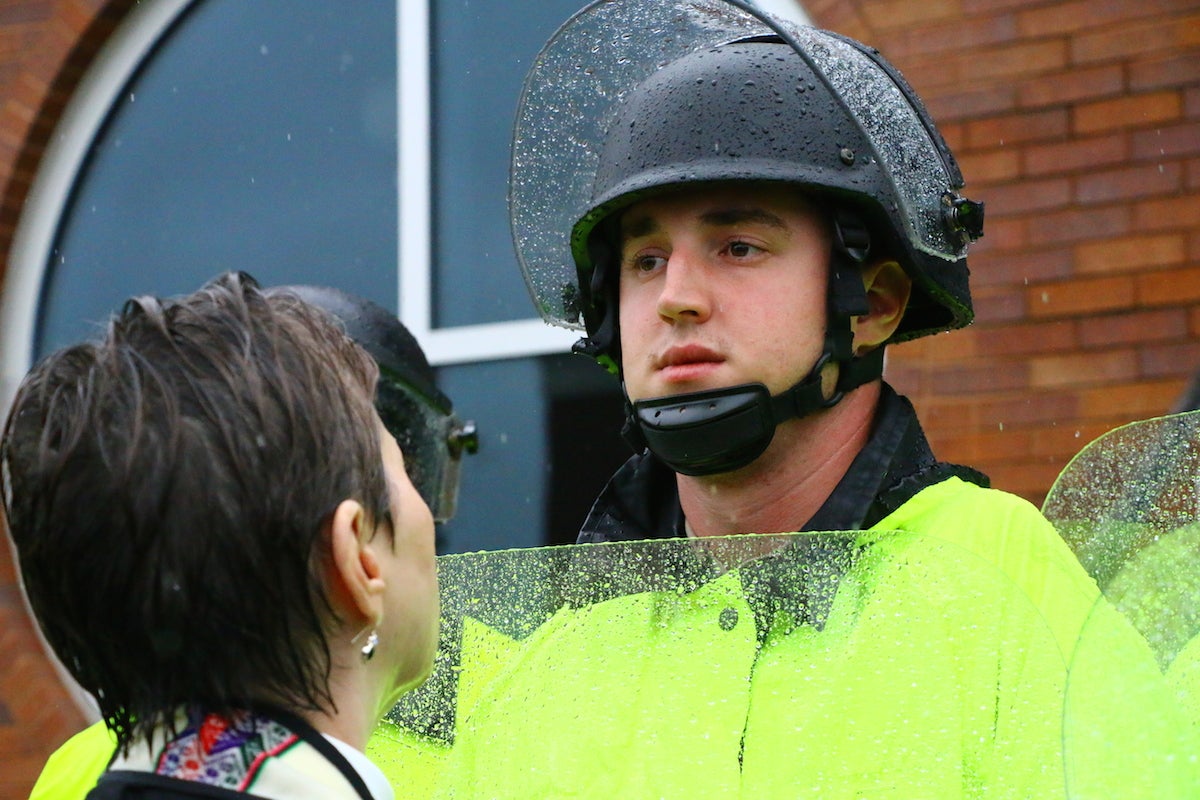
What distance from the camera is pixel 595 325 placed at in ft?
8.43

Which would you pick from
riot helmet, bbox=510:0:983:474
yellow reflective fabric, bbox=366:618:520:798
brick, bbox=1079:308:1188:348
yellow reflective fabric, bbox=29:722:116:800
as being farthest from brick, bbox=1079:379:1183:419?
yellow reflective fabric, bbox=29:722:116:800

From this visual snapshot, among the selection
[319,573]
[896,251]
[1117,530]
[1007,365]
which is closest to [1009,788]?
[1117,530]

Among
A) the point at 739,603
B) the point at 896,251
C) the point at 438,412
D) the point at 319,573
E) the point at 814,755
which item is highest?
the point at 896,251

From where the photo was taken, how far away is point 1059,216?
3.88 m

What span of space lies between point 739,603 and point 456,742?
0.41m

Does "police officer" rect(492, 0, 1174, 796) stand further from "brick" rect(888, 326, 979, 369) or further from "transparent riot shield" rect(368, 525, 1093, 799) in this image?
"brick" rect(888, 326, 979, 369)

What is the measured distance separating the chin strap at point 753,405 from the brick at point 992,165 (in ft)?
6.03

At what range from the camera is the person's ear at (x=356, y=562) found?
136 cm

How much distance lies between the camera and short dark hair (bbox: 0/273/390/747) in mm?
1289

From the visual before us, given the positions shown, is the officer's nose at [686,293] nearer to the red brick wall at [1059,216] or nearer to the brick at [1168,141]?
the red brick wall at [1059,216]

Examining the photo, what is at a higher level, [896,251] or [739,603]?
[896,251]

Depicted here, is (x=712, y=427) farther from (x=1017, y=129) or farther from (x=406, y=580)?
(x=1017, y=129)

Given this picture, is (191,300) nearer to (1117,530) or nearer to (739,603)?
(739,603)

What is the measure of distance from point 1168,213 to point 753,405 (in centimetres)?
213
